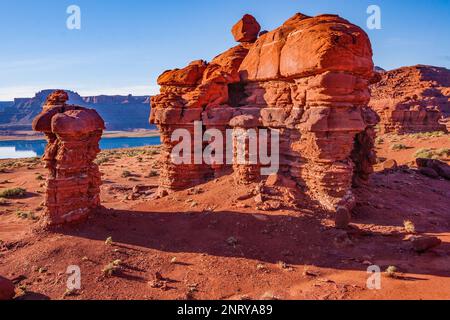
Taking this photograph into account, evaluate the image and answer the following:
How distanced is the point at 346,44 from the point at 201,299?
27.6 feet

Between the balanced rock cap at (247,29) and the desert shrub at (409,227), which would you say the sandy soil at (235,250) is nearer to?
the desert shrub at (409,227)

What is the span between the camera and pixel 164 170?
619 inches

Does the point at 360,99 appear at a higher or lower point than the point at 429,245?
higher

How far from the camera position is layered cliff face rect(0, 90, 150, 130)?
144 metres

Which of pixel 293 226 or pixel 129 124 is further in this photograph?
pixel 129 124

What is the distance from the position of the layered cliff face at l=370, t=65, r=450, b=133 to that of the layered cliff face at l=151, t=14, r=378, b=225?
28771mm

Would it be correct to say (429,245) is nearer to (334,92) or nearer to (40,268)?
(334,92)

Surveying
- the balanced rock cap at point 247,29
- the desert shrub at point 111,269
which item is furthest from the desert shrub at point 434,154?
the desert shrub at point 111,269

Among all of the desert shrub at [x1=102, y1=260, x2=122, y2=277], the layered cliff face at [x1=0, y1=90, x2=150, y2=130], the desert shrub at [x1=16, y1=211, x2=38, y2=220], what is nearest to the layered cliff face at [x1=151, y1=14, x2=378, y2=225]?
the desert shrub at [x1=16, y1=211, x2=38, y2=220]

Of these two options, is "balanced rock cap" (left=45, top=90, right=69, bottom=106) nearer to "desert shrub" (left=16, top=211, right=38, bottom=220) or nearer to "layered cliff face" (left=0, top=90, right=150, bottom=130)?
"desert shrub" (left=16, top=211, right=38, bottom=220)

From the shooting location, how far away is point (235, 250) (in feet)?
29.5

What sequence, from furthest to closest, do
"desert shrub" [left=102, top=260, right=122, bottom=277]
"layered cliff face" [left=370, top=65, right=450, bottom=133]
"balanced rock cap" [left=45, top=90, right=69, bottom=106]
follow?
"layered cliff face" [left=370, top=65, right=450, bottom=133] < "balanced rock cap" [left=45, top=90, right=69, bottom=106] < "desert shrub" [left=102, top=260, right=122, bottom=277]

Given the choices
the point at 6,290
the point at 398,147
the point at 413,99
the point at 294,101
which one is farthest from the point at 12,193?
the point at 413,99

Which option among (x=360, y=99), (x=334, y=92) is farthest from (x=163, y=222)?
(x=360, y=99)
